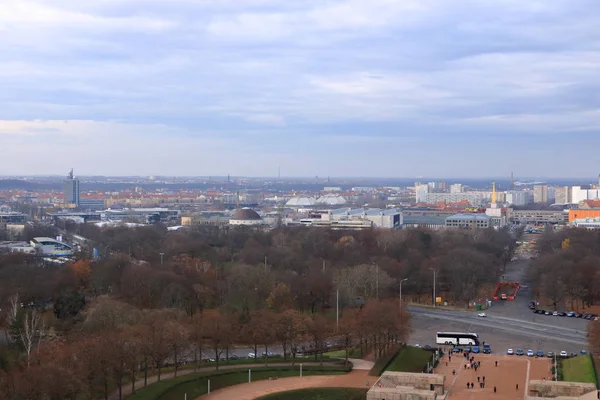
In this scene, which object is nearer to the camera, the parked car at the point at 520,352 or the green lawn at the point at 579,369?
the green lawn at the point at 579,369

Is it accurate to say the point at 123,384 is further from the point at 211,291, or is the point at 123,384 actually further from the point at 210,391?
the point at 211,291

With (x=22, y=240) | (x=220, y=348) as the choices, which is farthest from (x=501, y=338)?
(x=22, y=240)

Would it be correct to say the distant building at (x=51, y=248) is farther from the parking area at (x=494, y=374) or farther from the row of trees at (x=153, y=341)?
the parking area at (x=494, y=374)

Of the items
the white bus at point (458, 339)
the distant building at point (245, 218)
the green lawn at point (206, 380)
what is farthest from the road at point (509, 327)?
the distant building at point (245, 218)

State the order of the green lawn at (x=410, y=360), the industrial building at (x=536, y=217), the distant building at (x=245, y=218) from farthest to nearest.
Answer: the industrial building at (x=536, y=217) → the distant building at (x=245, y=218) → the green lawn at (x=410, y=360)

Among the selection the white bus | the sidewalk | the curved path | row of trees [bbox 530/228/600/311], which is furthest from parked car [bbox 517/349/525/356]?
row of trees [bbox 530/228/600/311]

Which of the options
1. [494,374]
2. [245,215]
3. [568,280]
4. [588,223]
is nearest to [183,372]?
[494,374]
